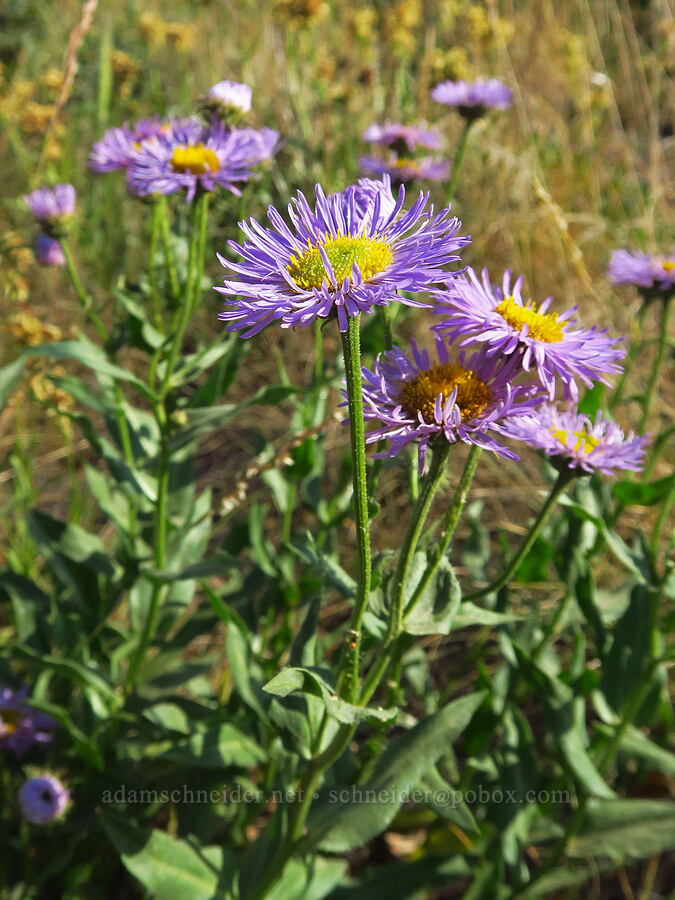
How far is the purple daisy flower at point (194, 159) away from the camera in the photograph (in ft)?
5.24

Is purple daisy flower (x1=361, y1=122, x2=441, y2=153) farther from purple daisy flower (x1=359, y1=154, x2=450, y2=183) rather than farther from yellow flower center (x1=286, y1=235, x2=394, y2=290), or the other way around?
yellow flower center (x1=286, y1=235, x2=394, y2=290)

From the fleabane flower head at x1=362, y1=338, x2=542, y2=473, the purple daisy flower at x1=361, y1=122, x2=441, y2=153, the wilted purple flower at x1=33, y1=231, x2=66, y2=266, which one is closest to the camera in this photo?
the fleabane flower head at x1=362, y1=338, x2=542, y2=473

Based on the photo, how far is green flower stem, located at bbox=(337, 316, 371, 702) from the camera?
86 centimetres

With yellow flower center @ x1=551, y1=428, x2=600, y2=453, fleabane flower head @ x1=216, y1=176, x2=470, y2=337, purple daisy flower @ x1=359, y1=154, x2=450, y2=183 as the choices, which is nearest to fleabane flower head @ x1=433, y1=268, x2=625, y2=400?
fleabane flower head @ x1=216, y1=176, x2=470, y2=337

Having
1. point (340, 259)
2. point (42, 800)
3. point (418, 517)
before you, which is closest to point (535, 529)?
point (418, 517)

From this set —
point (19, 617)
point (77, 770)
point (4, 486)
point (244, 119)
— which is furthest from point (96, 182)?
point (77, 770)

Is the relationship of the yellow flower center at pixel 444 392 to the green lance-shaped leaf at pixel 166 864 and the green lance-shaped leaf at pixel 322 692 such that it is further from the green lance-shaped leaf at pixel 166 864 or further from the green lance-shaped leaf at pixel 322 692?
the green lance-shaped leaf at pixel 166 864

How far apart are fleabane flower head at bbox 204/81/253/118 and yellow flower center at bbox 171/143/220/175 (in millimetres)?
168

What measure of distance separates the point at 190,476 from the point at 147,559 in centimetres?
23

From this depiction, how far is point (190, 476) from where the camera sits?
6.37ft

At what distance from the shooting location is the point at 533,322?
111 cm

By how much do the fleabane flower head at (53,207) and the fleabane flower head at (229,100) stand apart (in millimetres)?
445

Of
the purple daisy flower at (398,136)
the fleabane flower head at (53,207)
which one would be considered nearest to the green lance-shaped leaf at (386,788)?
the fleabane flower head at (53,207)

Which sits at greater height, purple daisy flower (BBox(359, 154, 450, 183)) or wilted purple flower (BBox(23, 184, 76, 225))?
wilted purple flower (BBox(23, 184, 76, 225))
